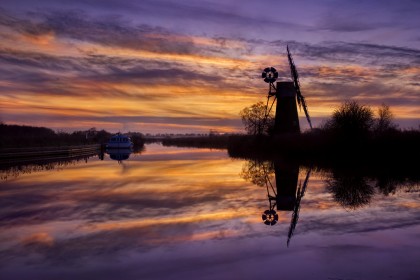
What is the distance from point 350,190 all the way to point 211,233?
30.6 feet

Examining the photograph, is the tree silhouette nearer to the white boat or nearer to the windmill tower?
the windmill tower

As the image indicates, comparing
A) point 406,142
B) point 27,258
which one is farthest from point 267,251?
point 406,142

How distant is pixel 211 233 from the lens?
33.9 feet

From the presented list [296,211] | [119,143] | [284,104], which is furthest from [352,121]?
[119,143]

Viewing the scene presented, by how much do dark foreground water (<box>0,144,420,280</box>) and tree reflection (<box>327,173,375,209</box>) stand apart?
0.15ft

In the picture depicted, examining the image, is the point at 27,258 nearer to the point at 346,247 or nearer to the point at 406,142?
the point at 346,247

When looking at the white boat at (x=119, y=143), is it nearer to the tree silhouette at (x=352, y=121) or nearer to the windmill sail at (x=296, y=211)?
the tree silhouette at (x=352, y=121)

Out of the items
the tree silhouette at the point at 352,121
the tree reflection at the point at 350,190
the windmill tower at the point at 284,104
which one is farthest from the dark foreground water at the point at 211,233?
the windmill tower at the point at 284,104

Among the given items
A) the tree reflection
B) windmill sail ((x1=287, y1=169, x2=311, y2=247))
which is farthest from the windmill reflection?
the tree reflection

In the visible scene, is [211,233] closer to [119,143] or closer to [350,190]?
[350,190]

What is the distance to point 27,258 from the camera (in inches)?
321

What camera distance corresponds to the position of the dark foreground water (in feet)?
24.6

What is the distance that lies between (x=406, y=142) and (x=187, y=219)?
23353 millimetres

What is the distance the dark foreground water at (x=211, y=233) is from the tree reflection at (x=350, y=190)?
5 cm
